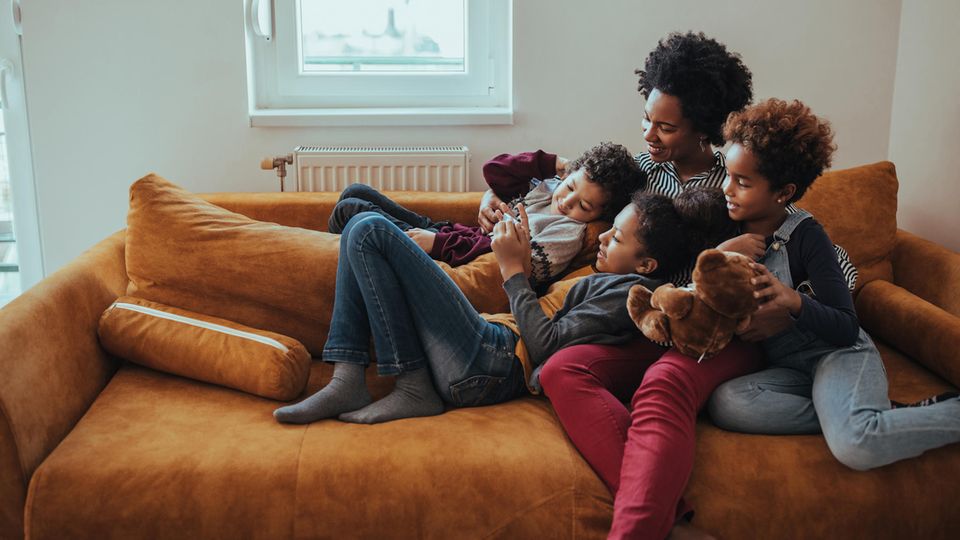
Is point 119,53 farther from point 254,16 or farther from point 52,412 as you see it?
point 52,412

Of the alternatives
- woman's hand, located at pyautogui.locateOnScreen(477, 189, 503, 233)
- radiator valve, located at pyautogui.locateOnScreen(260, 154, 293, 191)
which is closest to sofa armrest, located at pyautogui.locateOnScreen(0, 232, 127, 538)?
radiator valve, located at pyautogui.locateOnScreen(260, 154, 293, 191)

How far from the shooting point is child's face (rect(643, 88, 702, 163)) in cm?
203

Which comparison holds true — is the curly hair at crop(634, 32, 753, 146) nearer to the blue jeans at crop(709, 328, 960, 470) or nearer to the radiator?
the blue jeans at crop(709, 328, 960, 470)

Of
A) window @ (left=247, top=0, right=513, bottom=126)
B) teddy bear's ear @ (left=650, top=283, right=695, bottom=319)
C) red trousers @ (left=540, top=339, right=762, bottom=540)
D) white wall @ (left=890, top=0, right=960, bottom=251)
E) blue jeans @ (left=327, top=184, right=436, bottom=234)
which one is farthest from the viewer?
window @ (left=247, top=0, right=513, bottom=126)

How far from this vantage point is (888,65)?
9.03 feet

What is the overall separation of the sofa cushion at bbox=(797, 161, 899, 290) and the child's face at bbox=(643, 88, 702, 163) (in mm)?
441

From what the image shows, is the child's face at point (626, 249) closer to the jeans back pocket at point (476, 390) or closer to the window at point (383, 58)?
the jeans back pocket at point (476, 390)

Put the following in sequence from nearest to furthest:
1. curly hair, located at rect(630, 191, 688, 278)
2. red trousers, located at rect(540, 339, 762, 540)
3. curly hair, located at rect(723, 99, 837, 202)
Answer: red trousers, located at rect(540, 339, 762, 540)
curly hair, located at rect(723, 99, 837, 202)
curly hair, located at rect(630, 191, 688, 278)

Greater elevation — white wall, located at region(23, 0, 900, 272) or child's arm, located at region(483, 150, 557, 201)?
white wall, located at region(23, 0, 900, 272)

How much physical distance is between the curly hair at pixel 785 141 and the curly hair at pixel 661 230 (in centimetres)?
20

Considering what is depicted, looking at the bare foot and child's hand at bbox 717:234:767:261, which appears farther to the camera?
child's hand at bbox 717:234:767:261

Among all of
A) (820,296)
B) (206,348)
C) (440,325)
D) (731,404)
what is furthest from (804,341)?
(206,348)

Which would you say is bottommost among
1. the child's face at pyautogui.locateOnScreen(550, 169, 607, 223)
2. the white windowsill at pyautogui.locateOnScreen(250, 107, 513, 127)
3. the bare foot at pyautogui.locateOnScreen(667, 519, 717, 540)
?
the bare foot at pyautogui.locateOnScreen(667, 519, 717, 540)

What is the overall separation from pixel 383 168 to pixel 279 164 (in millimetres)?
310
